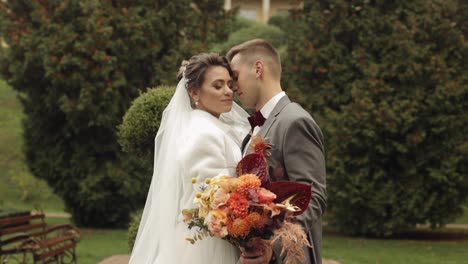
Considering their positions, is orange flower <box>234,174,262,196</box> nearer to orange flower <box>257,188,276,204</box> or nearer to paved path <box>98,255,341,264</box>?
orange flower <box>257,188,276,204</box>

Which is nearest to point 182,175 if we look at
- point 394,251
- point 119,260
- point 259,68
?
point 259,68

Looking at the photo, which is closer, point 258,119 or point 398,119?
point 258,119

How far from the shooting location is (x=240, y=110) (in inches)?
217

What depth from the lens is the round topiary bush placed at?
7809 mm

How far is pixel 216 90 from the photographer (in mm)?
4695

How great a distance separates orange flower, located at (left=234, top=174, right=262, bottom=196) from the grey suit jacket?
0.31 meters

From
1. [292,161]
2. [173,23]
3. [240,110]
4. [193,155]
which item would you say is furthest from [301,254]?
[173,23]

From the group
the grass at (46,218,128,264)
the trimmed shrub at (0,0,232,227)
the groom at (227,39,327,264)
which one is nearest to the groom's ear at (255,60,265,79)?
the groom at (227,39,327,264)

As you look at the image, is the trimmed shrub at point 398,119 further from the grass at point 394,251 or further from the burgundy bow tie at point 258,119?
the burgundy bow tie at point 258,119

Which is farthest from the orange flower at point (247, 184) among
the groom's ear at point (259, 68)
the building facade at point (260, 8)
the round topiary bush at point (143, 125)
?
the building facade at point (260, 8)

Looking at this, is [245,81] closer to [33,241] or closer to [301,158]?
[301,158]

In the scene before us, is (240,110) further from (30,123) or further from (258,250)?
(30,123)

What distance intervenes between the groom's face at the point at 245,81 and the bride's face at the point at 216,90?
75mm

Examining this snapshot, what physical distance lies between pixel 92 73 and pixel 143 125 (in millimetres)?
8782
